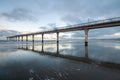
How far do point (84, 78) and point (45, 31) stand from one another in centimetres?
4319

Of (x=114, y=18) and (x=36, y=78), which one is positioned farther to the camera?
(x=114, y=18)

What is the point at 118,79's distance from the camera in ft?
17.3

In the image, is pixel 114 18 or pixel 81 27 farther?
pixel 81 27

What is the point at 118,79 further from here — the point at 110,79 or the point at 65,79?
the point at 65,79

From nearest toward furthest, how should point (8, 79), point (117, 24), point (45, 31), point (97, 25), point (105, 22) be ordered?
point (8, 79)
point (117, 24)
point (105, 22)
point (97, 25)
point (45, 31)

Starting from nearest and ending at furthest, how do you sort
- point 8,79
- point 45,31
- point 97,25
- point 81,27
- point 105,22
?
1. point 8,79
2. point 105,22
3. point 97,25
4. point 81,27
5. point 45,31

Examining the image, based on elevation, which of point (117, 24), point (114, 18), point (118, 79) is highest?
point (114, 18)

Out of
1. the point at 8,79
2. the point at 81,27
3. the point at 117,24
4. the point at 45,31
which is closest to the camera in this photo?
the point at 8,79

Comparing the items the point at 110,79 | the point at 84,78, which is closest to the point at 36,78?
the point at 84,78

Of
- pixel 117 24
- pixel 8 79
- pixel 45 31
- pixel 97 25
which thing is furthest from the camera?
pixel 45 31

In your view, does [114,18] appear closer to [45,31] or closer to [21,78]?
[21,78]

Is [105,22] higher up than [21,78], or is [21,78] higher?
[105,22]

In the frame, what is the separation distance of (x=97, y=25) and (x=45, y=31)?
1087 inches

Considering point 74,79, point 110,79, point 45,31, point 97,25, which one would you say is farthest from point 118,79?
point 45,31
